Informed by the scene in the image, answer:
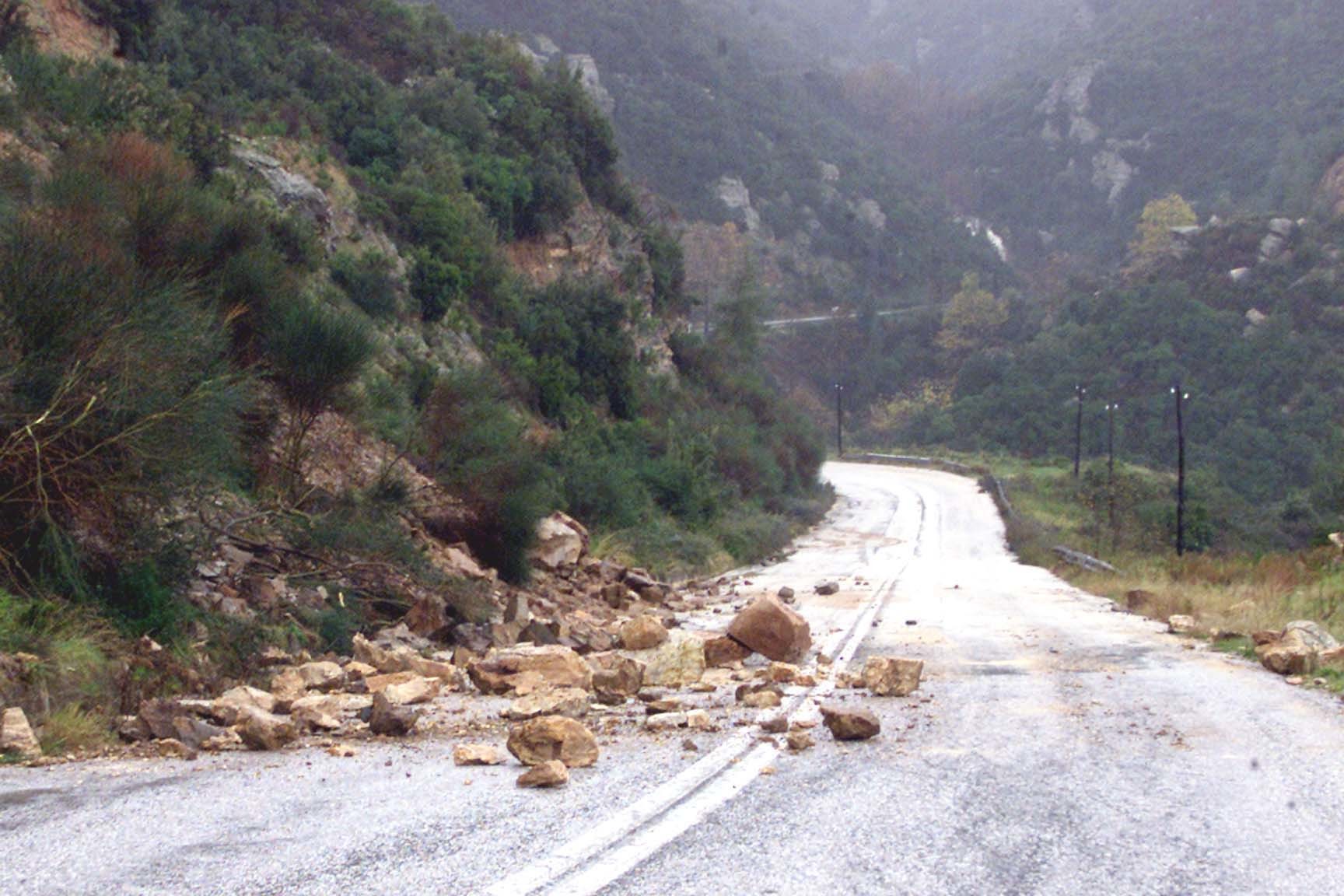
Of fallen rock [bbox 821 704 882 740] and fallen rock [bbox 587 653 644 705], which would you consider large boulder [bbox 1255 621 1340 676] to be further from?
fallen rock [bbox 587 653 644 705]

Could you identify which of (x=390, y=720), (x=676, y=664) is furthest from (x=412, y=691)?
(x=676, y=664)

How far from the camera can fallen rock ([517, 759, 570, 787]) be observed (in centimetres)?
604

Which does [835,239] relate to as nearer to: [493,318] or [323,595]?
[493,318]

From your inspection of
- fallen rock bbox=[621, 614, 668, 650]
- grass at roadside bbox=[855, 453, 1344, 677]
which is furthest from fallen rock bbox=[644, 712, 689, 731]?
grass at roadside bbox=[855, 453, 1344, 677]

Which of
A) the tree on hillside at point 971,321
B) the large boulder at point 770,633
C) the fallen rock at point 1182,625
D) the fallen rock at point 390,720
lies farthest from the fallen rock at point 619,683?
the tree on hillside at point 971,321

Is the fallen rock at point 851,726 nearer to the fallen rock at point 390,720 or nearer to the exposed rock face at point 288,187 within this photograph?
the fallen rock at point 390,720

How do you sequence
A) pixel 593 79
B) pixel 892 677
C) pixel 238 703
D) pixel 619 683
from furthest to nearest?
1. pixel 593 79
2. pixel 892 677
3. pixel 619 683
4. pixel 238 703

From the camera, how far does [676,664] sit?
10.3 meters

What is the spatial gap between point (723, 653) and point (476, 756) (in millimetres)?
4623

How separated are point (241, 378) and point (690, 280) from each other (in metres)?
74.5

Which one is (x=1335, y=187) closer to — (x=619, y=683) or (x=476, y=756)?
(x=619, y=683)

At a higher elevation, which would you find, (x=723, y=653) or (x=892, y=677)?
(x=892, y=677)

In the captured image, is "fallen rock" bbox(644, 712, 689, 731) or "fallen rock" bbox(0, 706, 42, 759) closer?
"fallen rock" bbox(0, 706, 42, 759)

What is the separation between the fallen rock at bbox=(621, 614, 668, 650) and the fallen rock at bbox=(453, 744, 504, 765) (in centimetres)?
522
